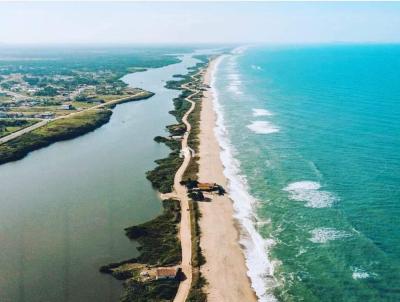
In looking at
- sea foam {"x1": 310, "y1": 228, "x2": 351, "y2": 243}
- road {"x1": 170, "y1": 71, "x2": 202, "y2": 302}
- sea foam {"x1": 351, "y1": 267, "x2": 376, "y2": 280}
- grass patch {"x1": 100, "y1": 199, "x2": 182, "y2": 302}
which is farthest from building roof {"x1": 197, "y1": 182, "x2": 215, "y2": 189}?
sea foam {"x1": 351, "y1": 267, "x2": 376, "y2": 280}

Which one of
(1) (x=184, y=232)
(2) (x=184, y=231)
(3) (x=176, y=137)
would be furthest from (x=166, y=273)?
(3) (x=176, y=137)

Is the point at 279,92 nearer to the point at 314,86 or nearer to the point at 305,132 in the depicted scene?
the point at 314,86

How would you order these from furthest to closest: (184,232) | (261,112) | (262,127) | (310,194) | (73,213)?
(261,112) < (262,127) < (310,194) < (73,213) < (184,232)

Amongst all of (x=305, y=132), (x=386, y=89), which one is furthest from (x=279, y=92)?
(x=305, y=132)

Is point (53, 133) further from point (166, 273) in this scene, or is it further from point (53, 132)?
point (166, 273)

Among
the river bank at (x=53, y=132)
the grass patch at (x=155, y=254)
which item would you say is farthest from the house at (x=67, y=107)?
the grass patch at (x=155, y=254)

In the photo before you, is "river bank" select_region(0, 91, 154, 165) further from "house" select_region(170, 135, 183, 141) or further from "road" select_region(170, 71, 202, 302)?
"road" select_region(170, 71, 202, 302)
